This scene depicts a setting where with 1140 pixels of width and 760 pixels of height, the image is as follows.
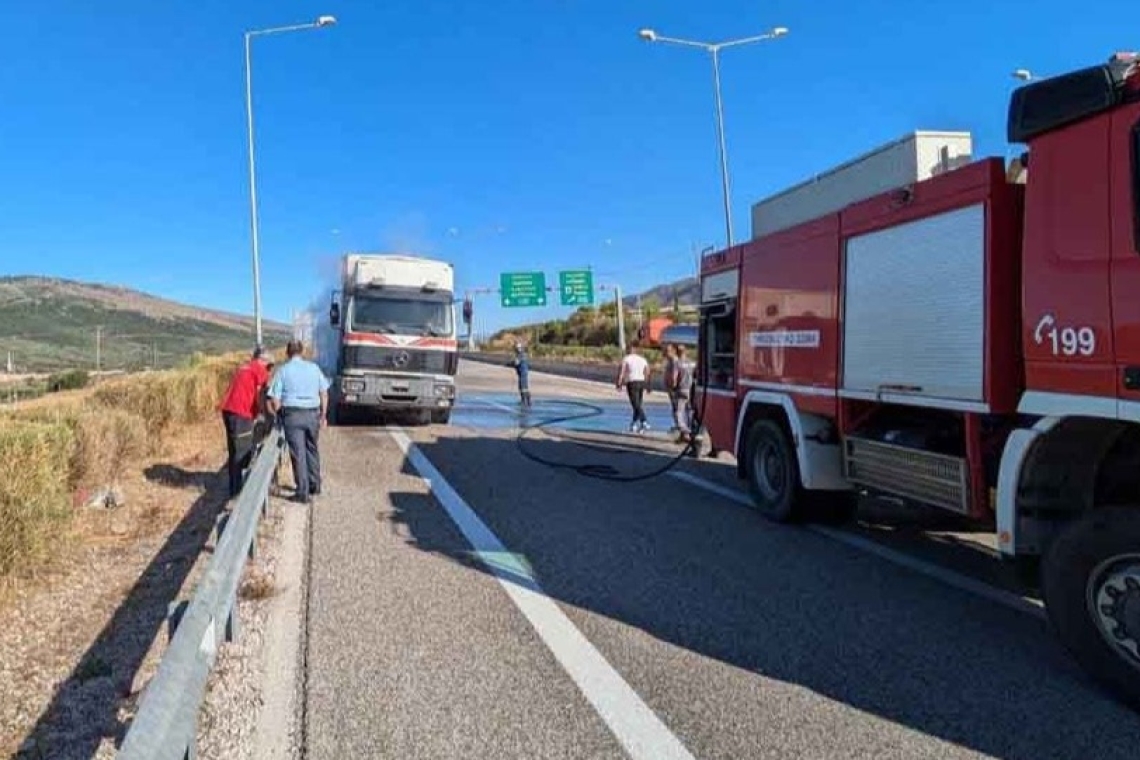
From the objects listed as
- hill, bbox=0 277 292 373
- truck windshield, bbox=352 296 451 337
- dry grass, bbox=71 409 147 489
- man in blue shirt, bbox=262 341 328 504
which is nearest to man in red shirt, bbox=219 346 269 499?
man in blue shirt, bbox=262 341 328 504

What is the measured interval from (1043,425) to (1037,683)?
4.20 ft

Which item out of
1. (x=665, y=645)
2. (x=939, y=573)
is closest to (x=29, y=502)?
(x=665, y=645)

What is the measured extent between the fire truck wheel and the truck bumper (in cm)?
994

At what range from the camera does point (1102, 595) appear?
173 inches

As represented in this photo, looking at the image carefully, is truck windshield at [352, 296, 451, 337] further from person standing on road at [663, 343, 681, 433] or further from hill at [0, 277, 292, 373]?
hill at [0, 277, 292, 373]

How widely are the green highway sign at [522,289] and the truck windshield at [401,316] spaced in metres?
35.5

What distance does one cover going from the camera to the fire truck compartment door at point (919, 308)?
5715mm

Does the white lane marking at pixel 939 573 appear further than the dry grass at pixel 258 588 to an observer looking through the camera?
No

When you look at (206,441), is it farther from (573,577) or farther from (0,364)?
(0,364)

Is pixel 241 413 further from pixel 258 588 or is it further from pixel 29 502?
pixel 258 588

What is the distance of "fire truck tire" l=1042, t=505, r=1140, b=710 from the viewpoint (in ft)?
14.0

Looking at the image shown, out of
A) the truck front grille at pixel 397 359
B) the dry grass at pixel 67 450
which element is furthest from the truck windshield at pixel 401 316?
the dry grass at pixel 67 450

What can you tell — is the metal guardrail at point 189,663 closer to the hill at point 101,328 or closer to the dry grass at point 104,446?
the dry grass at point 104,446

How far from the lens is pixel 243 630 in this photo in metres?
5.34
